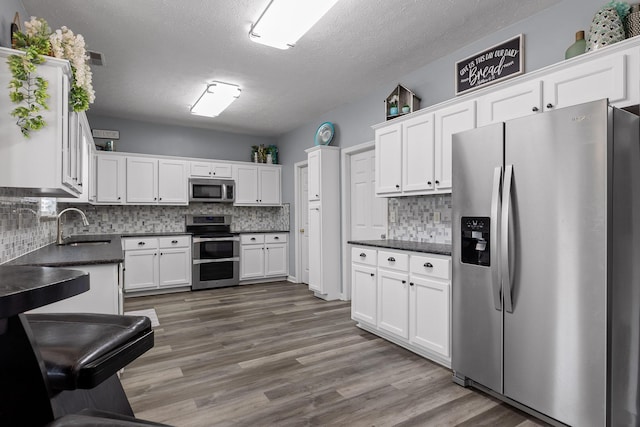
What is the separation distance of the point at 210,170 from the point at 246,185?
0.65m

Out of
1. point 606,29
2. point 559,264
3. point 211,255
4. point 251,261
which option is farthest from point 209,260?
point 606,29

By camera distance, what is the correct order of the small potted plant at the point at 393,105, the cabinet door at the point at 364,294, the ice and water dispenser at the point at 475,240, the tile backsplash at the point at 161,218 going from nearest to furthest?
the ice and water dispenser at the point at 475,240 → the cabinet door at the point at 364,294 → the small potted plant at the point at 393,105 → the tile backsplash at the point at 161,218

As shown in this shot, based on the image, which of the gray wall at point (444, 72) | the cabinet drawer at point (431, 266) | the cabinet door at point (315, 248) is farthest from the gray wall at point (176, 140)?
the cabinet drawer at point (431, 266)

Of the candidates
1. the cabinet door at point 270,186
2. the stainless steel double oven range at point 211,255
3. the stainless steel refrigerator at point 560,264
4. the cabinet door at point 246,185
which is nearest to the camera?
the stainless steel refrigerator at point 560,264

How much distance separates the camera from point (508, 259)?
2.04m

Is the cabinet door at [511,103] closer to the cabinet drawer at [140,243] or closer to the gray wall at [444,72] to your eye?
the gray wall at [444,72]

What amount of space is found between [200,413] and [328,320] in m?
1.94

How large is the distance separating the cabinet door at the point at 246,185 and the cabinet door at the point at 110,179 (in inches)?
67.6

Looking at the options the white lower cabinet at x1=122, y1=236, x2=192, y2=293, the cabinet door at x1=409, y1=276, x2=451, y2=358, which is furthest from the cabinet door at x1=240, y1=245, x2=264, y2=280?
the cabinet door at x1=409, y1=276, x2=451, y2=358

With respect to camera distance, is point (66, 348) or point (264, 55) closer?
point (66, 348)

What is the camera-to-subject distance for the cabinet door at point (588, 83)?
187 centimetres

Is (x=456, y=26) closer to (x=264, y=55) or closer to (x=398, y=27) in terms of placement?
(x=398, y=27)

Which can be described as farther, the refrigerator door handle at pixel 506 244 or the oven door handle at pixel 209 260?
the oven door handle at pixel 209 260

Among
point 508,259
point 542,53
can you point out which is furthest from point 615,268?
point 542,53
